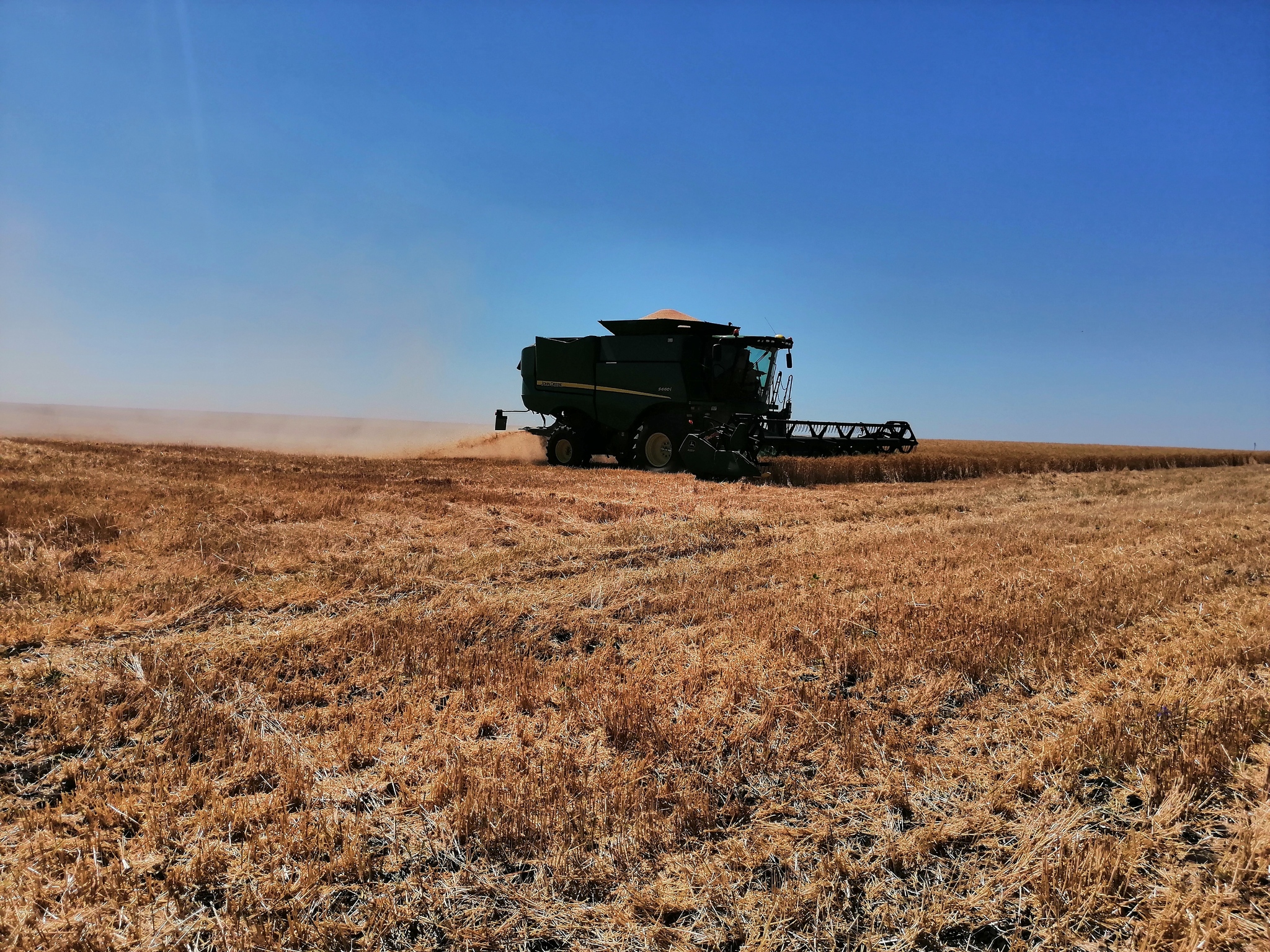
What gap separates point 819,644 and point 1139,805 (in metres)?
1.65

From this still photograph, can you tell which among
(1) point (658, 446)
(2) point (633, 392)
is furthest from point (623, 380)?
(1) point (658, 446)

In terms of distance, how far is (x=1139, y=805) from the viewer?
2.33m

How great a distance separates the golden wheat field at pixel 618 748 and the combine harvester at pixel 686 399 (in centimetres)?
760

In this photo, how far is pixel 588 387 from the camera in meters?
16.5

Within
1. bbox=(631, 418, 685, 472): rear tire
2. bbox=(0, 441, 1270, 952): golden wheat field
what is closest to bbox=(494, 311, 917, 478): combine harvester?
A: bbox=(631, 418, 685, 472): rear tire

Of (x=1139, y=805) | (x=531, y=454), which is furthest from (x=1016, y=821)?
(x=531, y=454)

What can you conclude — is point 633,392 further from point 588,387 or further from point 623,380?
point 588,387

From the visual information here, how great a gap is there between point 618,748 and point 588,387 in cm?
1427

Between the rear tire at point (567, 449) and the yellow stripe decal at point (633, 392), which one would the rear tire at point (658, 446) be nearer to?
the yellow stripe decal at point (633, 392)

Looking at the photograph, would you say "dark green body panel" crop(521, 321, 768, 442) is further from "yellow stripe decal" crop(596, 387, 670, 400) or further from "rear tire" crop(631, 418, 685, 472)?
"rear tire" crop(631, 418, 685, 472)

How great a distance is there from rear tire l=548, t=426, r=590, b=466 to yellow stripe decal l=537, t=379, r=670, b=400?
1158 mm

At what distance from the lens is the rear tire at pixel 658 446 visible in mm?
14836

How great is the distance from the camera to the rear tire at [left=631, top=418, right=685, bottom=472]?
48.7 ft

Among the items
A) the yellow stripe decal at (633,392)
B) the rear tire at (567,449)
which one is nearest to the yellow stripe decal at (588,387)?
the yellow stripe decal at (633,392)
